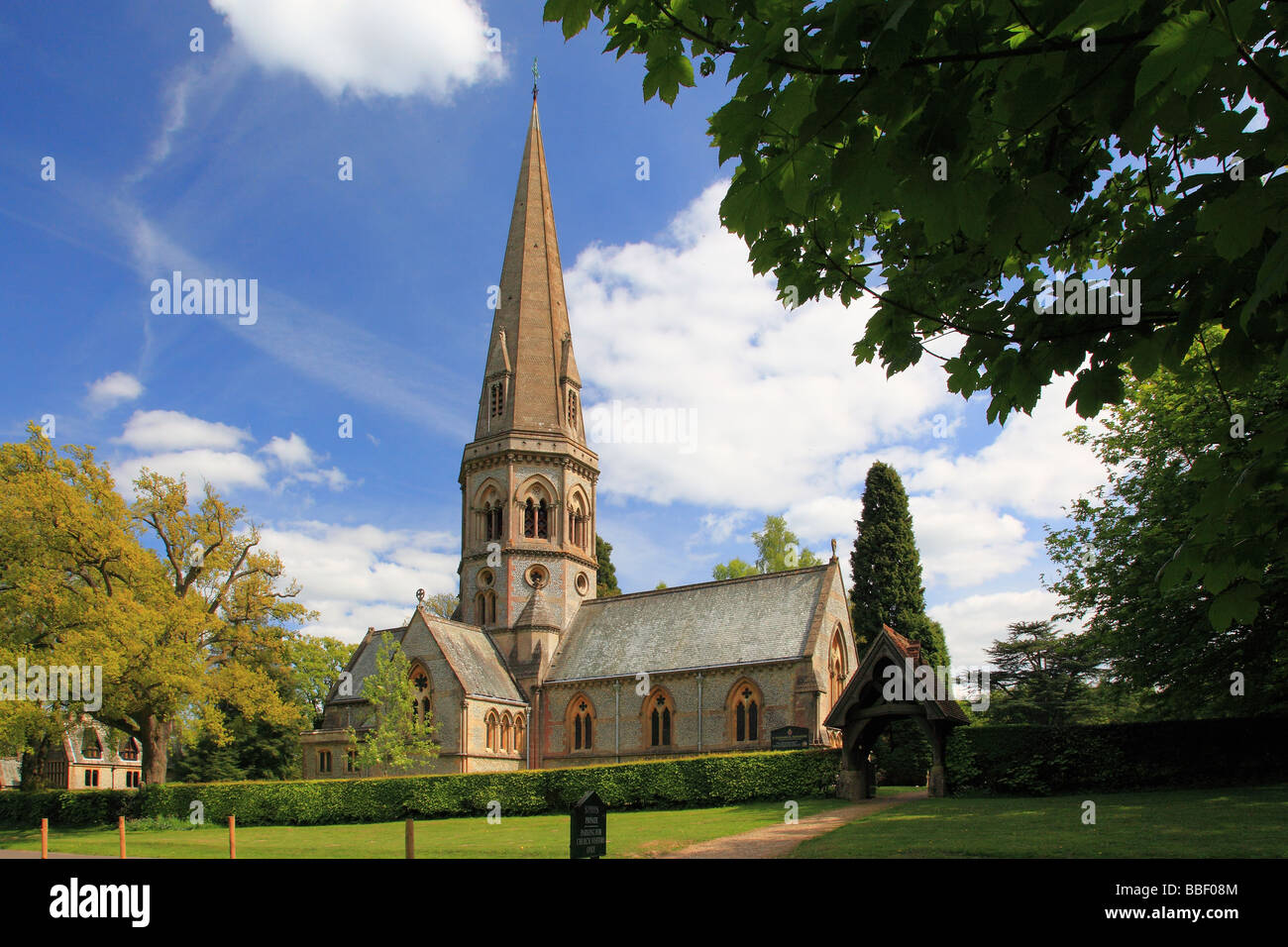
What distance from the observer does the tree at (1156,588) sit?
22.2 metres

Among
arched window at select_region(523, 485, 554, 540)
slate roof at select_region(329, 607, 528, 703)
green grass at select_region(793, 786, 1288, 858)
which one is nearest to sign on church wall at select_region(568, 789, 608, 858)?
green grass at select_region(793, 786, 1288, 858)

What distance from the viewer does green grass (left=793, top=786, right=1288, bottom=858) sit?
1379 centimetres

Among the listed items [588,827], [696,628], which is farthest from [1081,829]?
[696,628]

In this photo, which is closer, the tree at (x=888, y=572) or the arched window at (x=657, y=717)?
the arched window at (x=657, y=717)

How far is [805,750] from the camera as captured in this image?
28812mm

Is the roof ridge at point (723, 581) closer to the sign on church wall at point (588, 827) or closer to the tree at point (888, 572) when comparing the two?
the tree at point (888, 572)

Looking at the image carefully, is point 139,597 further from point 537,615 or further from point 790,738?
point 790,738

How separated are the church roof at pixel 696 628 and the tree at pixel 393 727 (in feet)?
24.4

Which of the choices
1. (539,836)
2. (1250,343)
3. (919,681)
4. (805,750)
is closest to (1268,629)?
(919,681)

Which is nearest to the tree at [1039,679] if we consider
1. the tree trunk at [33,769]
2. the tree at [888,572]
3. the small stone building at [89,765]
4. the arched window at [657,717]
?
the tree at [888,572]

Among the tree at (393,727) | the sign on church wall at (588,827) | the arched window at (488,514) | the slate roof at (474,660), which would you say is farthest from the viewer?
the arched window at (488,514)

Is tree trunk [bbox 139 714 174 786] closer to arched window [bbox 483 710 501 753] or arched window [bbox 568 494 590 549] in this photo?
arched window [bbox 483 710 501 753]

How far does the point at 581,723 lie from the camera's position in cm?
4166
